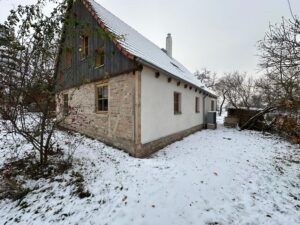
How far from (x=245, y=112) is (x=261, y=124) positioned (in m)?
1.52

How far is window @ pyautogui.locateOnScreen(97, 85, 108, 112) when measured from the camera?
7.61 metres

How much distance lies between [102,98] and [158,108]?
2.76 metres

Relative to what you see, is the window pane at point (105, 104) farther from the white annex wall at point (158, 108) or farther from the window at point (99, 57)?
the white annex wall at point (158, 108)

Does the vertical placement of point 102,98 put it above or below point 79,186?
above

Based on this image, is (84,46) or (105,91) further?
(84,46)

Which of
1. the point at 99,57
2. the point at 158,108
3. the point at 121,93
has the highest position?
the point at 99,57

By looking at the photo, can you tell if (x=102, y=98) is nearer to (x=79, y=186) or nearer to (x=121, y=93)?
(x=121, y=93)

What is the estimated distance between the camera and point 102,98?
782 centimetres

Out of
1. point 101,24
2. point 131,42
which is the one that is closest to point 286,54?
point 131,42

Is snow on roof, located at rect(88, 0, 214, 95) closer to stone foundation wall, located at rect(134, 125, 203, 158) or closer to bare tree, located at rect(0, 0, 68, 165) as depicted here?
bare tree, located at rect(0, 0, 68, 165)

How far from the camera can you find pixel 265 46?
541 cm

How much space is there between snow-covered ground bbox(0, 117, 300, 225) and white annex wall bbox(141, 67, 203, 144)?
58.1 inches

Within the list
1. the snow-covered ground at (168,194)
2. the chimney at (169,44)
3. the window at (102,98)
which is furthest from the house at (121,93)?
the chimney at (169,44)

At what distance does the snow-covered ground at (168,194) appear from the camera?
297cm
